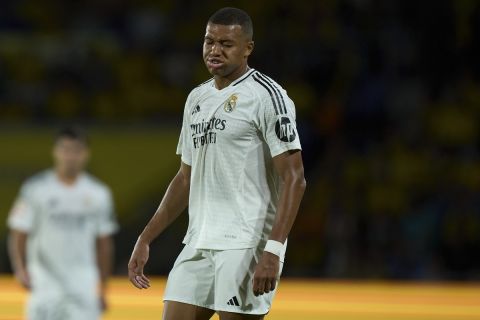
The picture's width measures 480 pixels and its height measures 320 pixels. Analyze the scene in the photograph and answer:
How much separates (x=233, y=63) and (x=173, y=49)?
10859 millimetres

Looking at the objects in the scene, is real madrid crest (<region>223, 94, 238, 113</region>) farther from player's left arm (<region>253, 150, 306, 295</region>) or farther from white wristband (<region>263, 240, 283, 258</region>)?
white wristband (<region>263, 240, 283, 258</region>)

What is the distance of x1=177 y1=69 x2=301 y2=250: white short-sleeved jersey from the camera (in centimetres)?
389

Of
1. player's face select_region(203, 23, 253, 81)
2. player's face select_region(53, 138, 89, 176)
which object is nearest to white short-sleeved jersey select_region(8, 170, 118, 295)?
player's face select_region(53, 138, 89, 176)

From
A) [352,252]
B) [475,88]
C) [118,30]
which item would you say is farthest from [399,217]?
[118,30]

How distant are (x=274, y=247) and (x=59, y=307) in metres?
3.52

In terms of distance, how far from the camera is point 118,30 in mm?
15359

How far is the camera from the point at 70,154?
707 centimetres

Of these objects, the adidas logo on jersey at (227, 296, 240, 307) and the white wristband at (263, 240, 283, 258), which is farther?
the adidas logo on jersey at (227, 296, 240, 307)

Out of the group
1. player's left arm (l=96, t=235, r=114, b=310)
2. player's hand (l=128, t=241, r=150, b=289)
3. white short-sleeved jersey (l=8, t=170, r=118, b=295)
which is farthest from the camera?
player's left arm (l=96, t=235, r=114, b=310)

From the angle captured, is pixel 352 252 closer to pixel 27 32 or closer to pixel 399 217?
pixel 399 217

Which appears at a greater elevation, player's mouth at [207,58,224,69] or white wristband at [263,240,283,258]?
player's mouth at [207,58,224,69]

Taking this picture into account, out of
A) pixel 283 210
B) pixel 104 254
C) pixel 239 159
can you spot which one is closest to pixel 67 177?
pixel 104 254

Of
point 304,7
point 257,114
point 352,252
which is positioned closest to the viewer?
point 257,114

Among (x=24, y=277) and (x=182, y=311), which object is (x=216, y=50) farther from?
(x=24, y=277)
